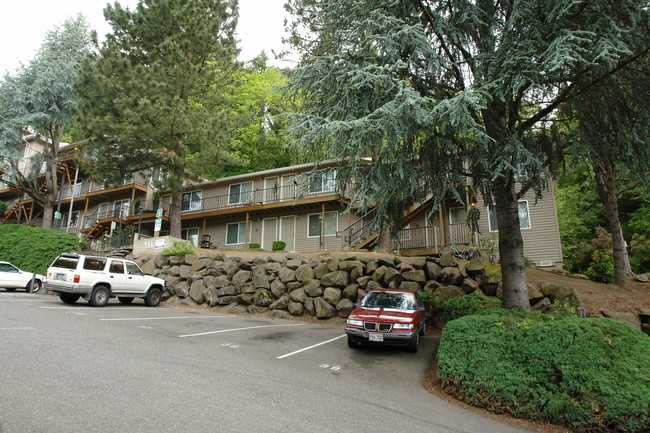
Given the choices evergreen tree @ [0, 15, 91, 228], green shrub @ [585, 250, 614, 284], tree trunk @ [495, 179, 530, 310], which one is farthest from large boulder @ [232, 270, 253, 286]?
evergreen tree @ [0, 15, 91, 228]

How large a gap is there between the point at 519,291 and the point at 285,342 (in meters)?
6.11

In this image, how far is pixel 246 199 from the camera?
25828 millimetres

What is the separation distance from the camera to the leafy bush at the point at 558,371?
4.96 m

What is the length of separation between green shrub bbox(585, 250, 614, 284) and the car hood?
12.0 meters

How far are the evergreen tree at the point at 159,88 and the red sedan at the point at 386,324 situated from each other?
14.6 m

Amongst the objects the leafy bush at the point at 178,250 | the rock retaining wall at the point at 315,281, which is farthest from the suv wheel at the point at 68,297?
the leafy bush at the point at 178,250

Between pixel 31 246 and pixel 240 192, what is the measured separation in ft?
44.3

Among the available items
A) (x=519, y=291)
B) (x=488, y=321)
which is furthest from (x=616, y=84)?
(x=488, y=321)

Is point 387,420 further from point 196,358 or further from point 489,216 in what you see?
point 489,216

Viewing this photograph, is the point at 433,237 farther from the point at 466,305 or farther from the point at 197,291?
the point at 197,291

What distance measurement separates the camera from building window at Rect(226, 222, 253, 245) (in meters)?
25.8

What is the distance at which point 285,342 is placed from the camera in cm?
945

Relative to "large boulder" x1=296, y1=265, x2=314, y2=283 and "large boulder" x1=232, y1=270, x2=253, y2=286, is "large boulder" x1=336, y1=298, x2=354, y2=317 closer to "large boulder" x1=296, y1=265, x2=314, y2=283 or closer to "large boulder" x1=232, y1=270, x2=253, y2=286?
"large boulder" x1=296, y1=265, x2=314, y2=283

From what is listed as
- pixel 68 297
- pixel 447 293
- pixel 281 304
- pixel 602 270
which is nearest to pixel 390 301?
pixel 447 293
